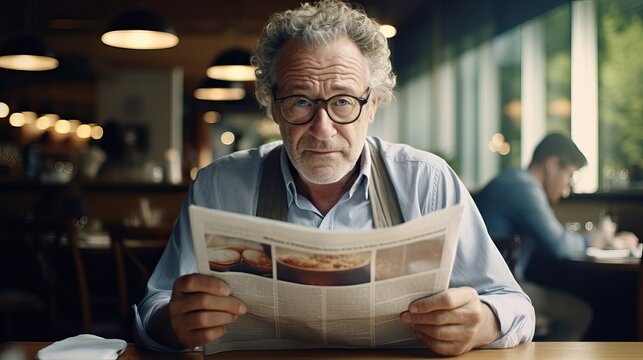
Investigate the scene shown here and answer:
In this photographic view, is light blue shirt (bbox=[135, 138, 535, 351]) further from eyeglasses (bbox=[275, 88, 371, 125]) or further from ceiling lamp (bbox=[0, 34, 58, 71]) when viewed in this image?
ceiling lamp (bbox=[0, 34, 58, 71])

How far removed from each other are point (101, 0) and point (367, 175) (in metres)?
7.23

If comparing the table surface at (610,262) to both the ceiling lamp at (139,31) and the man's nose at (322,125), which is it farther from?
the ceiling lamp at (139,31)

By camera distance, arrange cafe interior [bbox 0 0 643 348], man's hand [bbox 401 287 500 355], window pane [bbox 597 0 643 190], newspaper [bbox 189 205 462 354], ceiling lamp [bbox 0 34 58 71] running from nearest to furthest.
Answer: newspaper [bbox 189 205 462 354] → man's hand [bbox 401 287 500 355] → cafe interior [bbox 0 0 643 348] → ceiling lamp [bbox 0 34 58 71] → window pane [bbox 597 0 643 190]

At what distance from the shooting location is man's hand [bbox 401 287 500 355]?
1.16m

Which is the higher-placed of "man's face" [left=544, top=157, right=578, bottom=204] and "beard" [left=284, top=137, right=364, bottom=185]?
"man's face" [left=544, top=157, right=578, bottom=204]

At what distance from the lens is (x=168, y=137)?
1206cm

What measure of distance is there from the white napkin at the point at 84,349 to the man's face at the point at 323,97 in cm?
54

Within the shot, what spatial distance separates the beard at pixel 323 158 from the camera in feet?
4.79

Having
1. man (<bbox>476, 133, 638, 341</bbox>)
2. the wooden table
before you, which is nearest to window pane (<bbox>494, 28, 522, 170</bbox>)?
the wooden table

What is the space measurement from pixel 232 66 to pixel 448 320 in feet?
15.5

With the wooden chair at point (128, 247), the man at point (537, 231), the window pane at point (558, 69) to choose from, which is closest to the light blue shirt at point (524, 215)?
the man at point (537, 231)

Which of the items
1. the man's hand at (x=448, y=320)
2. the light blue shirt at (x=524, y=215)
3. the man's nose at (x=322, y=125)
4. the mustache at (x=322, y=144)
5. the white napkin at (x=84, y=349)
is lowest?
the white napkin at (x=84, y=349)

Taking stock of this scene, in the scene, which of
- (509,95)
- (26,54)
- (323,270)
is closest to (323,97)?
(323,270)

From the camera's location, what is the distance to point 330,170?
1.48 m
